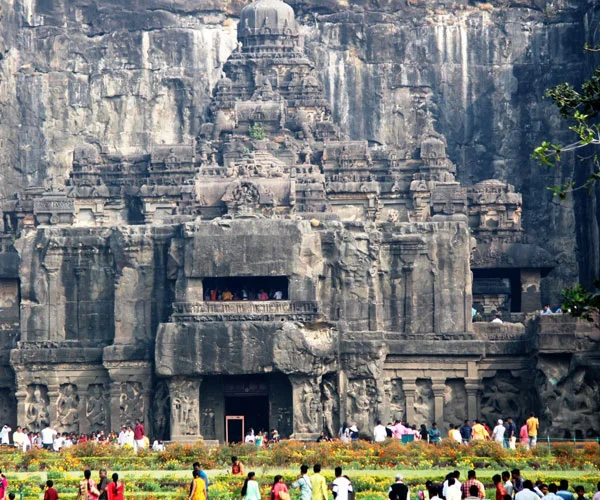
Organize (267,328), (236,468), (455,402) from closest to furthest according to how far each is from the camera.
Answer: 1. (236,468)
2. (267,328)
3. (455,402)

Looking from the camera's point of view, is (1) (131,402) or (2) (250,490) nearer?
(2) (250,490)

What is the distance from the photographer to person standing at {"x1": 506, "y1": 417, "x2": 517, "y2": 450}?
2899 inches

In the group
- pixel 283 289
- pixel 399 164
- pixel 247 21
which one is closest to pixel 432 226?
pixel 283 289

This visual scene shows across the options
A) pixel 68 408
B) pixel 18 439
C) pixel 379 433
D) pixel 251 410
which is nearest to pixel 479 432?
pixel 379 433

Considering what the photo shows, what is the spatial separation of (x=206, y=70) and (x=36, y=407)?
102 ft

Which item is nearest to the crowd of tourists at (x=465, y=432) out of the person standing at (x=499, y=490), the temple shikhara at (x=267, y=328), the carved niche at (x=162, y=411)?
the temple shikhara at (x=267, y=328)

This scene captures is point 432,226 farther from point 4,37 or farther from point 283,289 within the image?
point 4,37

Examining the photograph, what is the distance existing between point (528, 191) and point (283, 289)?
27574 millimetres

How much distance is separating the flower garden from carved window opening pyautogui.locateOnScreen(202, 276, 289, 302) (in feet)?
45.5

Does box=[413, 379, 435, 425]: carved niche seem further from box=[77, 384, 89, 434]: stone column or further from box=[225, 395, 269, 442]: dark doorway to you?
box=[77, 384, 89, 434]: stone column

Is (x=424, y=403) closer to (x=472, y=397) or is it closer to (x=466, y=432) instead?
(x=472, y=397)

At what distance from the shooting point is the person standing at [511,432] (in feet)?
242

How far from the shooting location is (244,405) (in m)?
83.1

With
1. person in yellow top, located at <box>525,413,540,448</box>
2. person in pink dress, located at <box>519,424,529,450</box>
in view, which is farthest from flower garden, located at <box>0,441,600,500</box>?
person in pink dress, located at <box>519,424,529,450</box>
